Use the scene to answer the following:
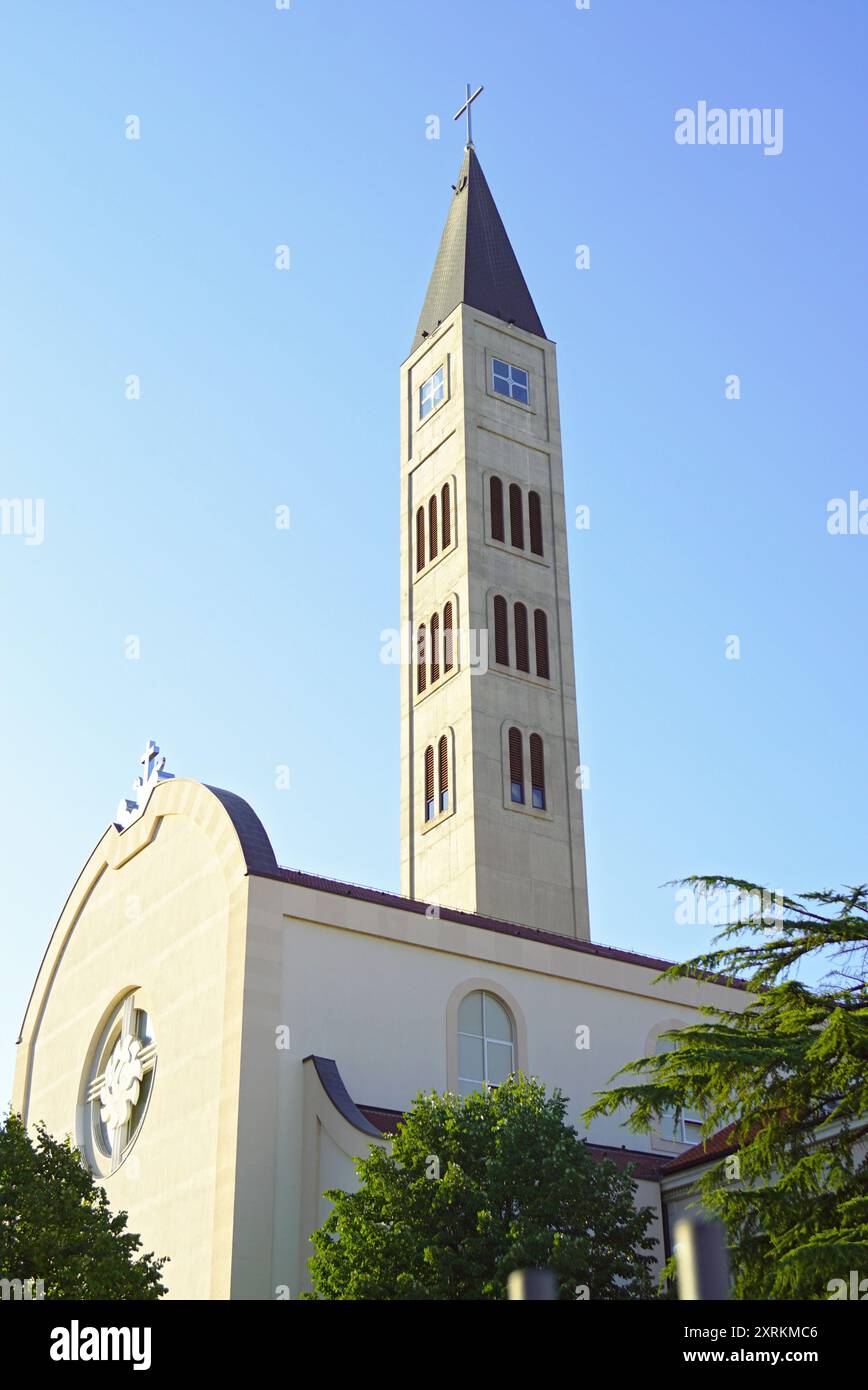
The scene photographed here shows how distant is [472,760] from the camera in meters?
46.8

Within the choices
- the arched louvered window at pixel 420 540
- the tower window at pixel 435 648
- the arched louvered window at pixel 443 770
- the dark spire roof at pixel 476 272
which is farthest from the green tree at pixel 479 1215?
the dark spire roof at pixel 476 272

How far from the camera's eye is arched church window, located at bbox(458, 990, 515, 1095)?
Answer: 31.0m

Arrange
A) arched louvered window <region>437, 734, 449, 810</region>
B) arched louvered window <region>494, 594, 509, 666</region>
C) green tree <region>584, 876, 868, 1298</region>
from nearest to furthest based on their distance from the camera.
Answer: green tree <region>584, 876, 868, 1298</region> < arched louvered window <region>437, 734, 449, 810</region> < arched louvered window <region>494, 594, 509, 666</region>

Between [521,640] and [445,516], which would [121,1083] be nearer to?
[521,640]

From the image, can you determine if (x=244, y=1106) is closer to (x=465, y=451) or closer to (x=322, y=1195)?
(x=322, y=1195)

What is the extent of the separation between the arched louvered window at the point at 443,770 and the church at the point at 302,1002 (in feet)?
0.25

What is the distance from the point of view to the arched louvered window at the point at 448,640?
4969 centimetres

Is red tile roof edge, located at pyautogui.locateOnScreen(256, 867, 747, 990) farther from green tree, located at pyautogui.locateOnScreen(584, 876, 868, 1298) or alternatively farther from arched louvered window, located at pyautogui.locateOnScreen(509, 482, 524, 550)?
arched louvered window, located at pyautogui.locateOnScreen(509, 482, 524, 550)

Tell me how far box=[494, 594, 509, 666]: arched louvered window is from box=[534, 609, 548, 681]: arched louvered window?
1379 millimetres

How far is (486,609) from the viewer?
49.9 metres

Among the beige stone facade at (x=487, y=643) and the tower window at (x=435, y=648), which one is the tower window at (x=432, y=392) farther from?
the tower window at (x=435, y=648)

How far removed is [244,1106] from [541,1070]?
7.12 meters

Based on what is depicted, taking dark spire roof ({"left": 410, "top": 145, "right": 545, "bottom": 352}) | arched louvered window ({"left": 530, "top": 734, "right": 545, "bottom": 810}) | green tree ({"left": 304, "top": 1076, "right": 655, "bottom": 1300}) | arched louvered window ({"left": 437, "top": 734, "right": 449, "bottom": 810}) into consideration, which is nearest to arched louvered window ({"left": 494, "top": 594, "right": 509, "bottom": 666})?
arched louvered window ({"left": 530, "top": 734, "right": 545, "bottom": 810})
